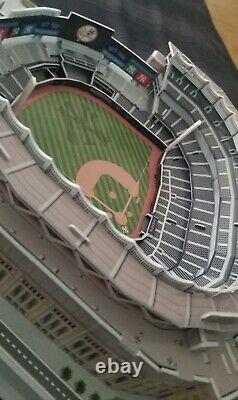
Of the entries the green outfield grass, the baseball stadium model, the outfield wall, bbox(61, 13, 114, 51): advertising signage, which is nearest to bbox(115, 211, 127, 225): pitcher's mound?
the baseball stadium model

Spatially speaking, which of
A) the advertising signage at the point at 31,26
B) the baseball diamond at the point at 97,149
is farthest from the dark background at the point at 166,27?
the advertising signage at the point at 31,26

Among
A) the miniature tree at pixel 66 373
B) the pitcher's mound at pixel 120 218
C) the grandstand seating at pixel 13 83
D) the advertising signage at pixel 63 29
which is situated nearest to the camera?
the miniature tree at pixel 66 373

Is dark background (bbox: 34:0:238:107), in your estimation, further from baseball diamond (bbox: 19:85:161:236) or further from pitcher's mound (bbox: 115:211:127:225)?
pitcher's mound (bbox: 115:211:127:225)

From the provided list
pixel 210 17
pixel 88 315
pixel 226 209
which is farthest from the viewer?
pixel 210 17

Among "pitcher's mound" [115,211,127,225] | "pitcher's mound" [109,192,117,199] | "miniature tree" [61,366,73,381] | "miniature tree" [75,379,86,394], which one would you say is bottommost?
"miniature tree" [75,379,86,394]

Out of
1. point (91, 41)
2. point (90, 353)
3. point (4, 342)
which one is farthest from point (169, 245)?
point (91, 41)

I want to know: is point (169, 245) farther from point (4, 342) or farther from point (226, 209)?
point (4, 342)

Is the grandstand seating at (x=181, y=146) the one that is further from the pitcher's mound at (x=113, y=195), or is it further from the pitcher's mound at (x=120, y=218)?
the pitcher's mound at (x=113, y=195)
